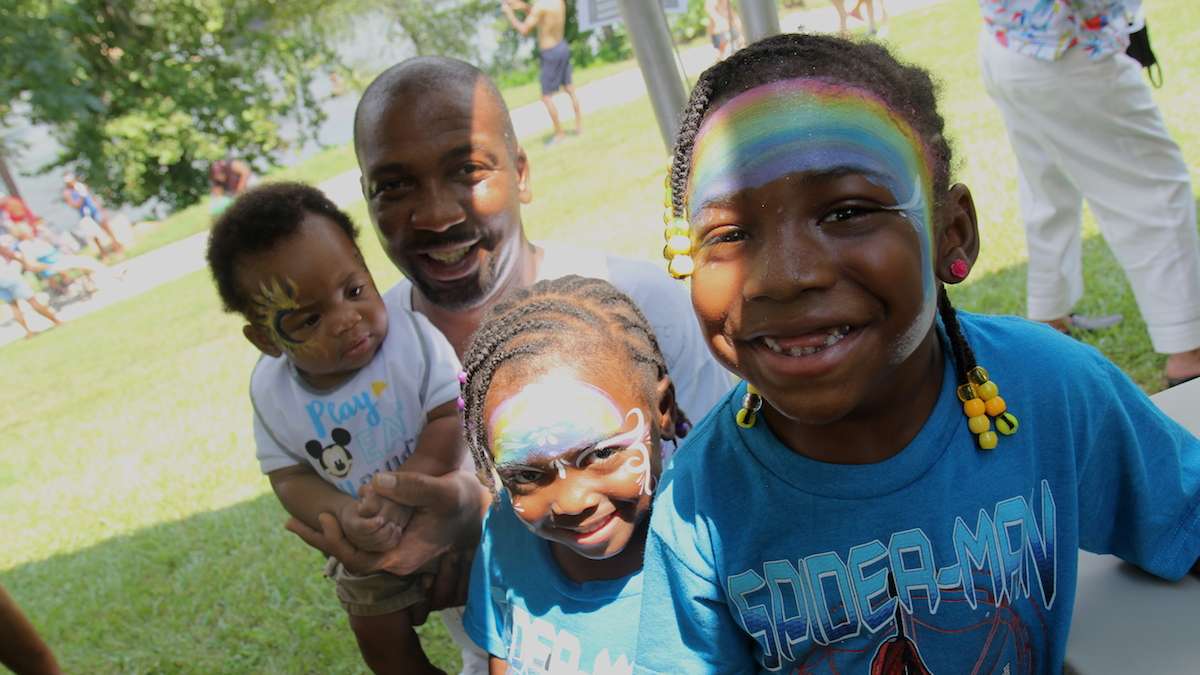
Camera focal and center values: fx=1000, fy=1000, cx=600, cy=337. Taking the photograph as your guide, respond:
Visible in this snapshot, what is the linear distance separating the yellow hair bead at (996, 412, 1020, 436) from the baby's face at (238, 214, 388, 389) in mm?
1564

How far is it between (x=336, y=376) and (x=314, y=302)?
0.71 feet

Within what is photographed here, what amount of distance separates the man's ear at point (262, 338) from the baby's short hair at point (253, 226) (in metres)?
0.04

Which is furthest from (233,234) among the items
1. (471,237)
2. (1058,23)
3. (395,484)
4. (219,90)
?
(219,90)

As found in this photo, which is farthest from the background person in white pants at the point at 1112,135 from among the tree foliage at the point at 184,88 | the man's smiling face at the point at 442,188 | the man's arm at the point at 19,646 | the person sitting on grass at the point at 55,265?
the tree foliage at the point at 184,88

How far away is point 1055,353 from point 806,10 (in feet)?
53.2

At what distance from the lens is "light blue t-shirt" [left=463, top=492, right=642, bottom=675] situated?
1910mm

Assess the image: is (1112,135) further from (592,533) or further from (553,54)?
(553,54)

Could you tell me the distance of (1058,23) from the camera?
354 cm

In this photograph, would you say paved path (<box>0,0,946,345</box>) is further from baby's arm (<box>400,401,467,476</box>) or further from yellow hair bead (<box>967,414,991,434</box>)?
yellow hair bead (<box>967,414,991,434</box>)

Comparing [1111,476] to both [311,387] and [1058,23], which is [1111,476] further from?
[1058,23]

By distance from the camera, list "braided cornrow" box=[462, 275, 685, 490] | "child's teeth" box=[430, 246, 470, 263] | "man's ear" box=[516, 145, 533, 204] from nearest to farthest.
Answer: "braided cornrow" box=[462, 275, 685, 490] < "child's teeth" box=[430, 246, 470, 263] < "man's ear" box=[516, 145, 533, 204]

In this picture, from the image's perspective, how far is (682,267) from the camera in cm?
136

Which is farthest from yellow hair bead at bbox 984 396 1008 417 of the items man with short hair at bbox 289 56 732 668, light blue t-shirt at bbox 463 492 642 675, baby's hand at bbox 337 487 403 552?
baby's hand at bbox 337 487 403 552

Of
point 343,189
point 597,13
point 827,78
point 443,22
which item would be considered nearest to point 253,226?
point 597,13
